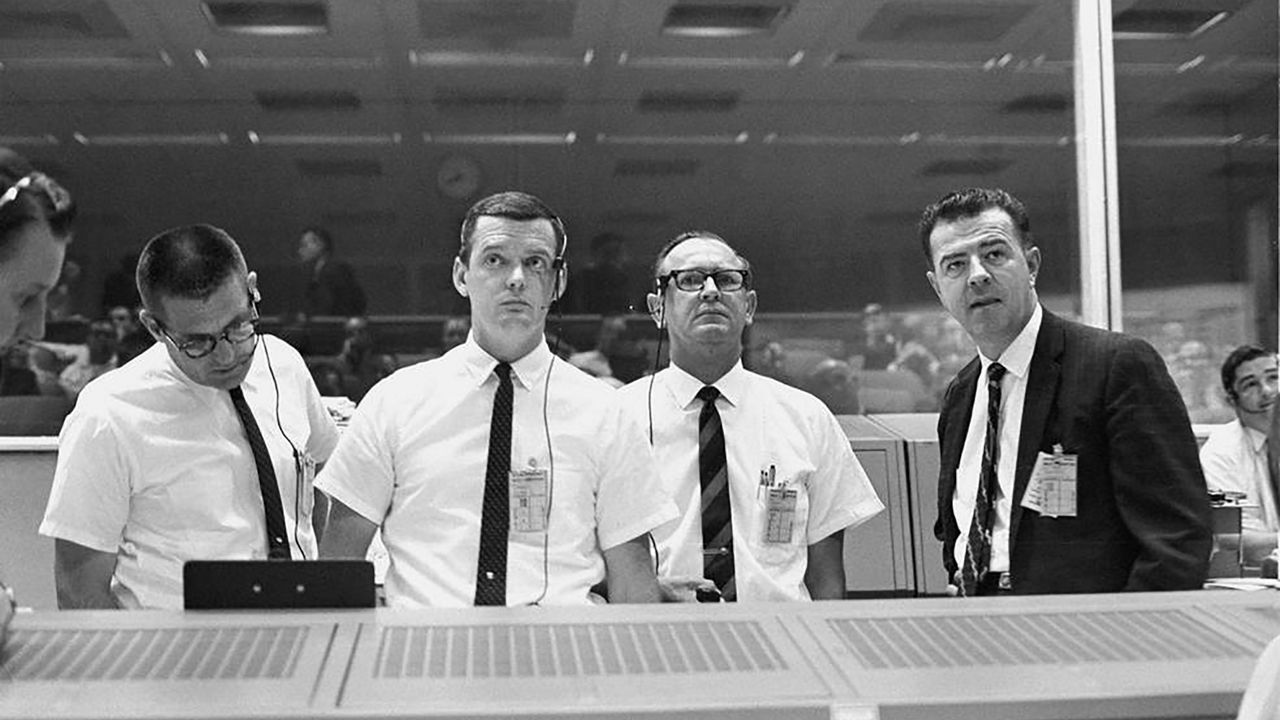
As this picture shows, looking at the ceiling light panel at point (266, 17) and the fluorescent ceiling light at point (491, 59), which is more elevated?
the ceiling light panel at point (266, 17)

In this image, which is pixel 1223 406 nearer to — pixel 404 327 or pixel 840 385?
pixel 840 385

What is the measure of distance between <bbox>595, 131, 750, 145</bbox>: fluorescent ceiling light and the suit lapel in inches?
188

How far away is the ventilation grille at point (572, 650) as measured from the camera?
1.06 m

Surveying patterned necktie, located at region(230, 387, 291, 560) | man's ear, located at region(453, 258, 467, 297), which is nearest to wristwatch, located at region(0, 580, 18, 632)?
patterned necktie, located at region(230, 387, 291, 560)

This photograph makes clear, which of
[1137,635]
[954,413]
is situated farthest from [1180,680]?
[954,413]

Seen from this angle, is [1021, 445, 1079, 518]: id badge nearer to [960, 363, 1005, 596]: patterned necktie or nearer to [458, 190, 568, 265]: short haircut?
[960, 363, 1005, 596]: patterned necktie

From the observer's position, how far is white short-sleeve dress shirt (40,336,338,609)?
7.48 ft

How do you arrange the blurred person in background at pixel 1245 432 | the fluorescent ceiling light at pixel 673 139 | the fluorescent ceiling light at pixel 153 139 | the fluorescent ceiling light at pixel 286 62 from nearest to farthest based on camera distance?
the blurred person in background at pixel 1245 432
the fluorescent ceiling light at pixel 286 62
the fluorescent ceiling light at pixel 153 139
the fluorescent ceiling light at pixel 673 139

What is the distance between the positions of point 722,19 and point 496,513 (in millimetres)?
4561

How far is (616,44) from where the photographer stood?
6.29 meters

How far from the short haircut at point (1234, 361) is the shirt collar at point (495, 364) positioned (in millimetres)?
3162

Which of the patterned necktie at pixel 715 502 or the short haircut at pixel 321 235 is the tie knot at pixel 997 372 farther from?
the short haircut at pixel 321 235

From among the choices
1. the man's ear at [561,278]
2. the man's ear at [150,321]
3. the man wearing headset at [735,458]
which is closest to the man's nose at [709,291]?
the man wearing headset at [735,458]

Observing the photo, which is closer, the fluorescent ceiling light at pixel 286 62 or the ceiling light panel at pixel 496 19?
the ceiling light panel at pixel 496 19
